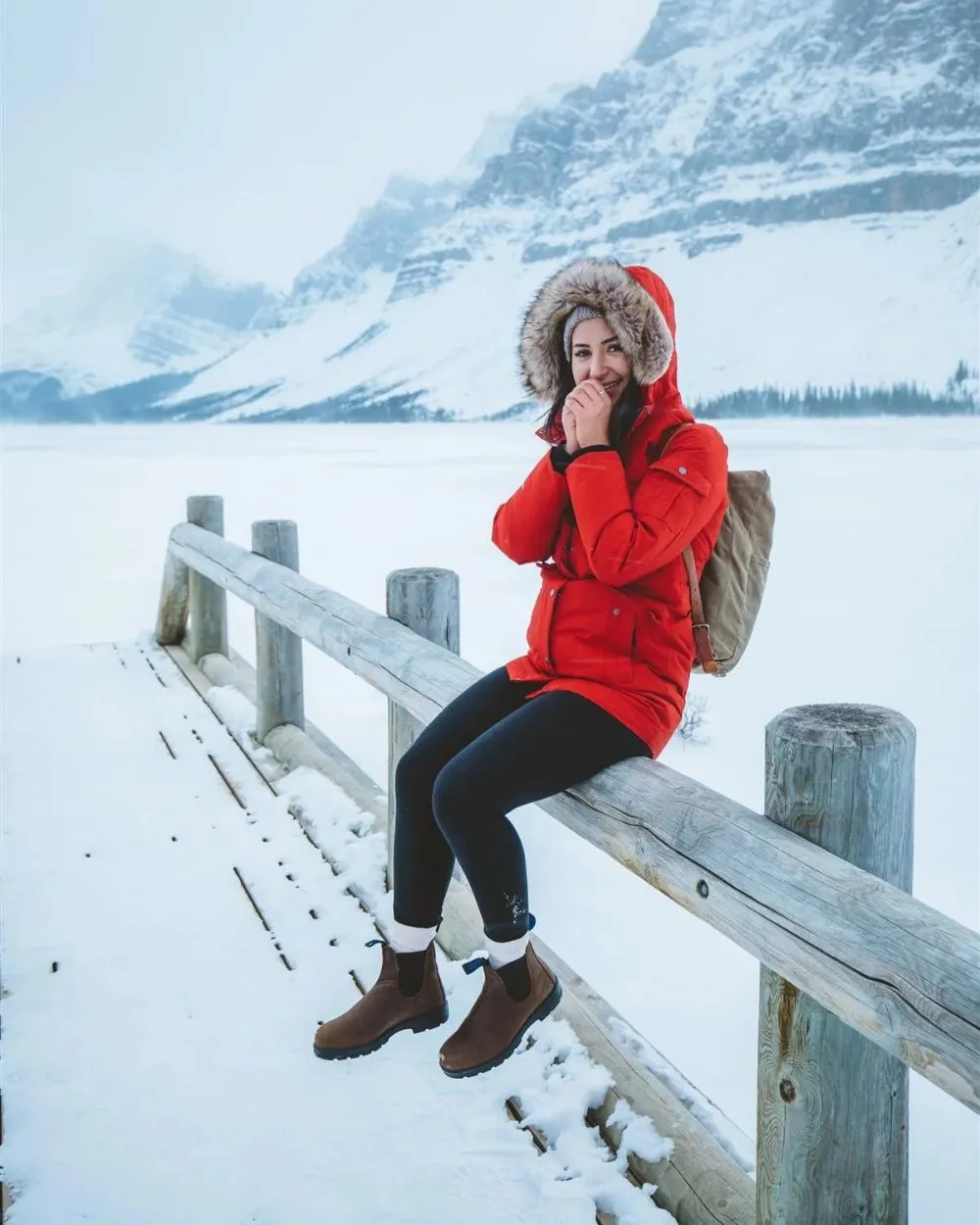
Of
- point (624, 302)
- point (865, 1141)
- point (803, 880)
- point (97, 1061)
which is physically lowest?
point (97, 1061)

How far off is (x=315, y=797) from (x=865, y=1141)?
8.21ft

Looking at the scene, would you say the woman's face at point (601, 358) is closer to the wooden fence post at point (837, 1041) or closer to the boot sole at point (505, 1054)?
the wooden fence post at point (837, 1041)

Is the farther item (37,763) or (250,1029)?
(37,763)

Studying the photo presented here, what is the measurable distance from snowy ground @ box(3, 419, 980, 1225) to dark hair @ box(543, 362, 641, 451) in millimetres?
1577

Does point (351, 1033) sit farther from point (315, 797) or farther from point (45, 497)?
point (45, 497)

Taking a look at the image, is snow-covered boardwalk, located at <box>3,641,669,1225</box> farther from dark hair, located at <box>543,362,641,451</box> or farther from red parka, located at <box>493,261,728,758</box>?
dark hair, located at <box>543,362,641,451</box>

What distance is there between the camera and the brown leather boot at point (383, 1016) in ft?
6.74

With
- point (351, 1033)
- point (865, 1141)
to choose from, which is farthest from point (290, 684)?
point (865, 1141)

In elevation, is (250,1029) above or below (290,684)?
below

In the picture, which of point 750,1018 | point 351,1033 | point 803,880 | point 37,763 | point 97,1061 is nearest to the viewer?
point 803,880

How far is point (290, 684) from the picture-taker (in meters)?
4.31

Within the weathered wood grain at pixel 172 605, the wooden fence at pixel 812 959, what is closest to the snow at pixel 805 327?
the weathered wood grain at pixel 172 605

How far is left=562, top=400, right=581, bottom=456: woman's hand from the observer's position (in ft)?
6.61

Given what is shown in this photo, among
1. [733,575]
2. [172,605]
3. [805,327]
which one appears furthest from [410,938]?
[805,327]
